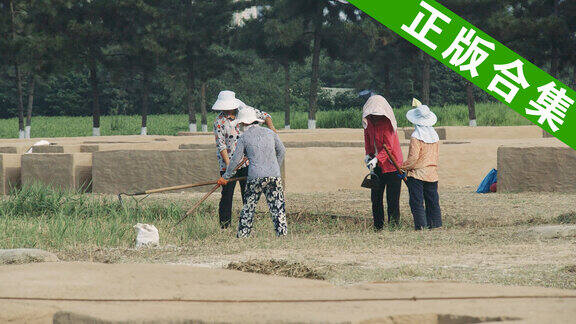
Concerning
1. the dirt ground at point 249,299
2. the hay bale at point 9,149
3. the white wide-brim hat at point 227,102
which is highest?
the white wide-brim hat at point 227,102

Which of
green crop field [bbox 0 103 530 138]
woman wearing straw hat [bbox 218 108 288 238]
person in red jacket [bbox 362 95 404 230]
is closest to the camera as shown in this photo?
woman wearing straw hat [bbox 218 108 288 238]

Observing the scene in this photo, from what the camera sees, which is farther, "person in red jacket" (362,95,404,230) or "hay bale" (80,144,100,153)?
"hay bale" (80,144,100,153)

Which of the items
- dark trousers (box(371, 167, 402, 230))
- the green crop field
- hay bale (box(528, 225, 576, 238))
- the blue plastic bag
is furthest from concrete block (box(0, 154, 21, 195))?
the green crop field

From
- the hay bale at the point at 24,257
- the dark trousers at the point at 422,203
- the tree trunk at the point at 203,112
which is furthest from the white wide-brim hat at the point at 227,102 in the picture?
the tree trunk at the point at 203,112

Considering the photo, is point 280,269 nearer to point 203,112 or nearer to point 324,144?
point 324,144

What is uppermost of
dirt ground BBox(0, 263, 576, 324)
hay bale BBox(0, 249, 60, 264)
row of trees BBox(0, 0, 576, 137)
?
row of trees BBox(0, 0, 576, 137)

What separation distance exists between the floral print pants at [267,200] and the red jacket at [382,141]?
3.46ft

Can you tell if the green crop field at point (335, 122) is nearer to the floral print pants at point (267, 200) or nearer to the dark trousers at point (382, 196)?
the dark trousers at point (382, 196)

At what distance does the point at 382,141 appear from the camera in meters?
9.04

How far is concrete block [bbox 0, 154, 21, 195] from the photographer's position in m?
13.6

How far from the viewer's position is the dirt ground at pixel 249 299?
13.4 ft

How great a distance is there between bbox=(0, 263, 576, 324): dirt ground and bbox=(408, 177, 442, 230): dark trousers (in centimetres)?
418

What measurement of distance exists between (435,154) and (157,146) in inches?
307

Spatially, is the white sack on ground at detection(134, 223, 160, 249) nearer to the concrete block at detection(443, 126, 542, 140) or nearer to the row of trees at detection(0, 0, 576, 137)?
the concrete block at detection(443, 126, 542, 140)
